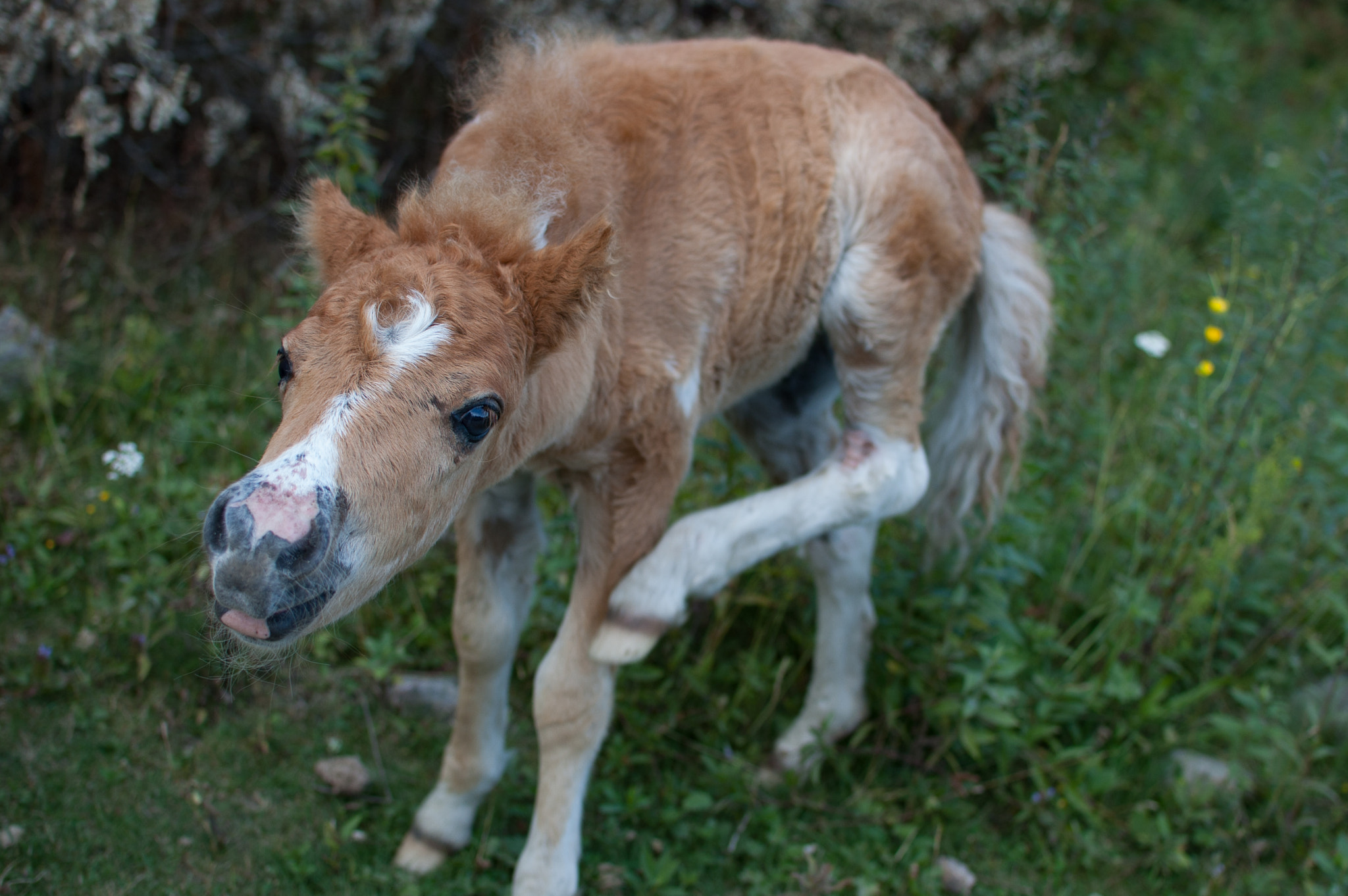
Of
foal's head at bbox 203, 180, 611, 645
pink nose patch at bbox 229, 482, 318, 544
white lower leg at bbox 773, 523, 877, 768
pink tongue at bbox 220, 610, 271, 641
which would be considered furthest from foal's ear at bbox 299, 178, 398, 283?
white lower leg at bbox 773, 523, 877, 768

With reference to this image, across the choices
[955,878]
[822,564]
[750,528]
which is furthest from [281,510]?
[955,878]

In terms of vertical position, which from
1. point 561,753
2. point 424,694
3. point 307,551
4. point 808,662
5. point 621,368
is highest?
point 307,551

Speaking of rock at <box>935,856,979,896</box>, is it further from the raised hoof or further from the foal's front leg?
the raised hoof

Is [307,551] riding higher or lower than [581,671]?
higher

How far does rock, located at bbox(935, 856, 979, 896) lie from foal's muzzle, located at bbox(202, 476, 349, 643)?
2.27 meters

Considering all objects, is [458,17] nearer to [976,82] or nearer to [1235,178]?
[976,82]

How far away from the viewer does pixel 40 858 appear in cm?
261

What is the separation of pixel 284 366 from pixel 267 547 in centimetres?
47

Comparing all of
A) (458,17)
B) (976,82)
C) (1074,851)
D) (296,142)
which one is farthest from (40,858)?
(976,82)

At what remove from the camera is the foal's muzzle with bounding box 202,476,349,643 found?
1.68 m

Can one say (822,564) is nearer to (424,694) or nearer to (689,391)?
(689,391)

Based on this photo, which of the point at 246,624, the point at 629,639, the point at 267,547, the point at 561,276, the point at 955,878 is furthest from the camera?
the point at 955,878

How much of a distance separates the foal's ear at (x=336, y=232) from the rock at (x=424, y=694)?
1.59 metres

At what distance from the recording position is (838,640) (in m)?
3.57
